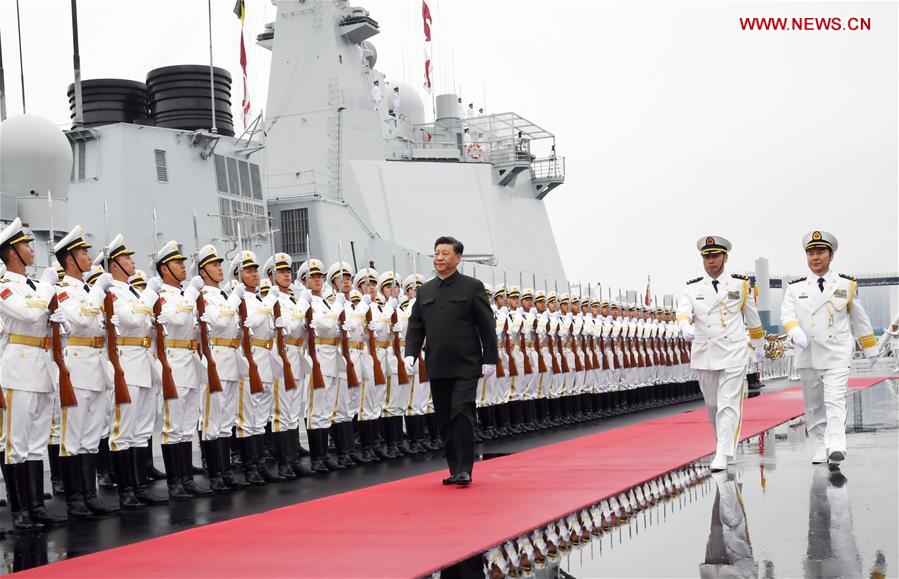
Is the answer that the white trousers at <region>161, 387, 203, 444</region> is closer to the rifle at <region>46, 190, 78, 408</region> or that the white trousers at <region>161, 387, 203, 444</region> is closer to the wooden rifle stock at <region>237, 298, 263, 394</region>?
the wooden rifle stock at <region>237, 298, 263, 394</region>

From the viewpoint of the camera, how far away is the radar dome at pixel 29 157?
16562mm

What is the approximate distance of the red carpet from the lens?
4875 mm

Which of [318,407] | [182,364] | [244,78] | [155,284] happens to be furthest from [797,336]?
[244,78]

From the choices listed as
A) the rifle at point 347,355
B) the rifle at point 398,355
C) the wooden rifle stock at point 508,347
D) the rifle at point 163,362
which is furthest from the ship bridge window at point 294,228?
the rifle at point 163,362

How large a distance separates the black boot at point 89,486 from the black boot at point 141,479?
313 millimetres

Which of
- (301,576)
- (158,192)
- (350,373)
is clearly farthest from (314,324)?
(158,192)

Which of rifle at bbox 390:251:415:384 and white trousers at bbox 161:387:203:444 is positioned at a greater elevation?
rifle at bbox 390:251:415:384

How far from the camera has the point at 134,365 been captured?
7742 mm

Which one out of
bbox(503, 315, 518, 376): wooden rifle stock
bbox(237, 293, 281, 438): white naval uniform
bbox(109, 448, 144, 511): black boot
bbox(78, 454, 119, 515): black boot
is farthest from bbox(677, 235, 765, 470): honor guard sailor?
bbox(503, 315, 518, 376): wooden rifle stock

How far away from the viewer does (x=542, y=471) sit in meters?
8.39

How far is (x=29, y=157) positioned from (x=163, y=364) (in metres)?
10.3

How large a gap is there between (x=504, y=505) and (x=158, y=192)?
48.1 feet

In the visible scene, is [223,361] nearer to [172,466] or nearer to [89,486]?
[172,466]

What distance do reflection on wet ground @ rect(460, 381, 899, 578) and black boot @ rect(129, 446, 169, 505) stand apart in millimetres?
3343
